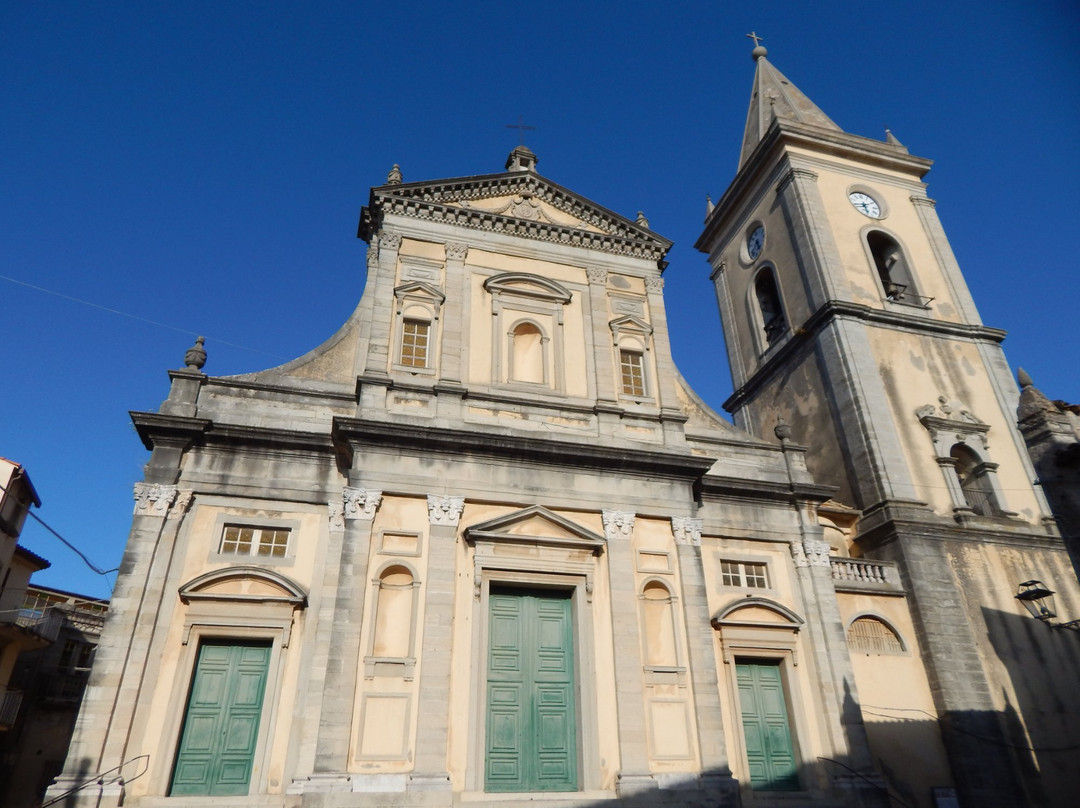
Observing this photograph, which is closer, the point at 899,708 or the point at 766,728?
the point at 766,728

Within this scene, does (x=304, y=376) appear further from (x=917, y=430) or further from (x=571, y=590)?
(x=917, y=430)

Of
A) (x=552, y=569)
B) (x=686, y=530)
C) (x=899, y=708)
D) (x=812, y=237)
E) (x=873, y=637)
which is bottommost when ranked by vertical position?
(x=899, y=708)

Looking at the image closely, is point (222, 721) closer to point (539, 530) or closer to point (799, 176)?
point (539, 530)

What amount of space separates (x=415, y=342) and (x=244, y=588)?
599 centimetres

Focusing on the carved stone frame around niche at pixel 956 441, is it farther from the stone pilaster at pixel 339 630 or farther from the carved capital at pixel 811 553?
the stone pilaster at pixel 339 630

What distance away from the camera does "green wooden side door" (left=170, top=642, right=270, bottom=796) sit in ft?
38.8

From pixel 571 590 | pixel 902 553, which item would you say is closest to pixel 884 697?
pixel 902 553

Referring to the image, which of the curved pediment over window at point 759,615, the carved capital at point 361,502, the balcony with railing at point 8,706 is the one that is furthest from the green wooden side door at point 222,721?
the balcony with railing at point 8,706

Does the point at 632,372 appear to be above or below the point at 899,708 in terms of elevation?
above

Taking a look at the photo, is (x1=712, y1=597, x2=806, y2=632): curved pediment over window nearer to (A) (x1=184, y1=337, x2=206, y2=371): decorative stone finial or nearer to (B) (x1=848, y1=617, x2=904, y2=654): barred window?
(B) (x1=848, y1=617, x2=904, y2=654): barred window

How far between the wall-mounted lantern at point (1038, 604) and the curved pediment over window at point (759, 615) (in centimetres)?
643

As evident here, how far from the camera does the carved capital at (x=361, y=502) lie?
1342 cm

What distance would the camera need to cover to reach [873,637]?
55.0 ft

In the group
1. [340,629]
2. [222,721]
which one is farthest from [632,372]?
[222,721]
